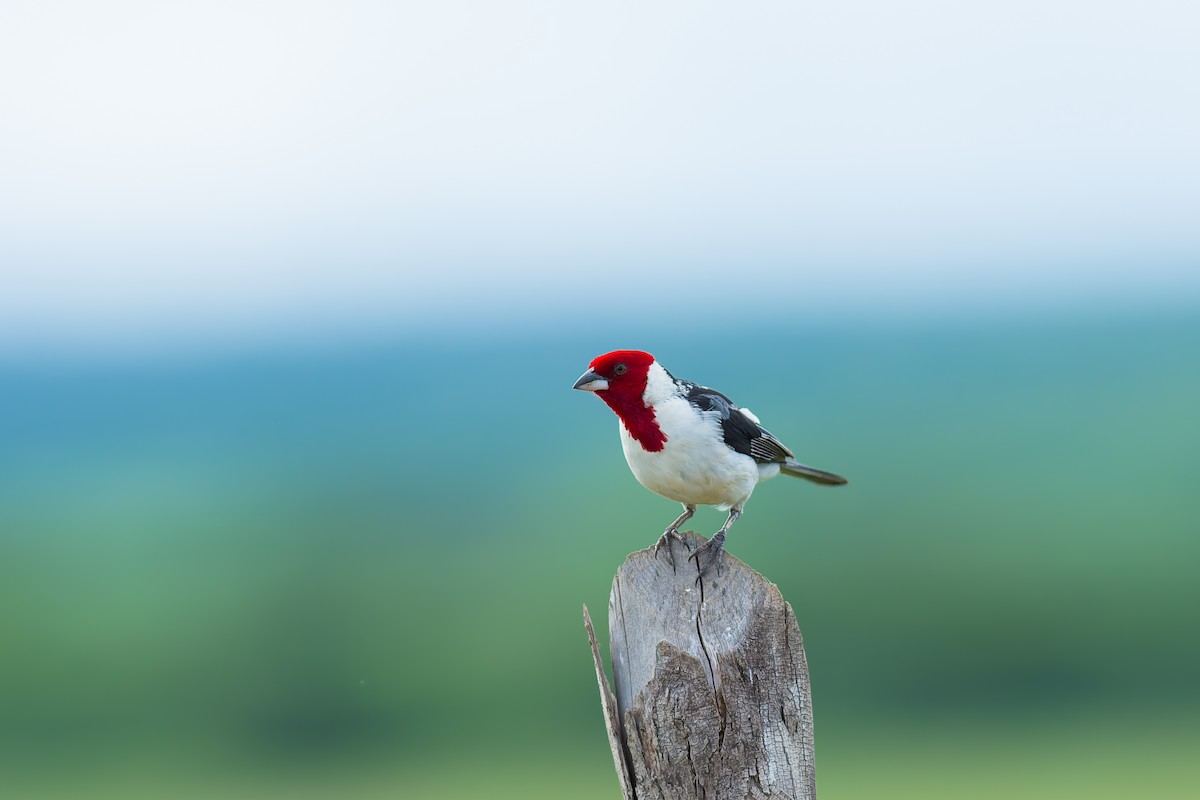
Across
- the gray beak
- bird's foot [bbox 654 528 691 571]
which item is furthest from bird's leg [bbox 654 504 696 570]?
the gray beak

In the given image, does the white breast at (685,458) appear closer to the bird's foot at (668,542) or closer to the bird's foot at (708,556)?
the bird's foot at (668,542)

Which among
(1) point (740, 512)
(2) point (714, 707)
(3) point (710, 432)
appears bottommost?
(2) point (714, 707)

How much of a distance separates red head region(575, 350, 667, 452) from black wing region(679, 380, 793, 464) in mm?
254

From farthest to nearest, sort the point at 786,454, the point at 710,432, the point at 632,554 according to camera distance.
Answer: the point at 786,454, the point at 710,432, the point at 632,554

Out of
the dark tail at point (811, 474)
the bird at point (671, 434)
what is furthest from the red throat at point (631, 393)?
the dark tail at point (811, 474)

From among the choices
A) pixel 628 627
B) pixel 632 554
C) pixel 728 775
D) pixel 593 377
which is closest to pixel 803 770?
pixel 728 775

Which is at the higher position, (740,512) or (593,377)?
(593,377)

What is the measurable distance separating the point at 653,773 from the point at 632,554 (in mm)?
799

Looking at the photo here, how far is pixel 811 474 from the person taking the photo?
572 cm

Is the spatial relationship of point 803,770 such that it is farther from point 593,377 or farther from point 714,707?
point 593,377

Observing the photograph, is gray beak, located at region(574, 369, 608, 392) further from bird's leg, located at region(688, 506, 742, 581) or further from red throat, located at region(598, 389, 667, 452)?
bird's leg, located at region(688, 506, 742, 581)

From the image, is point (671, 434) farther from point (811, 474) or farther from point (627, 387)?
point (811, 474)

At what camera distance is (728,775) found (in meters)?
3.26

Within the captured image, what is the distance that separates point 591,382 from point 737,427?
732 millimetres
